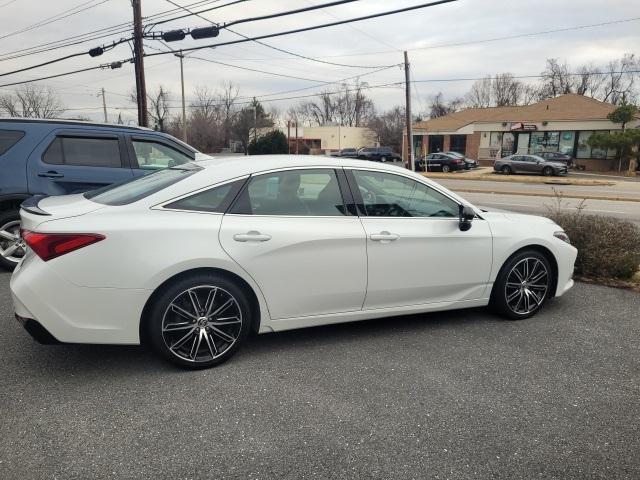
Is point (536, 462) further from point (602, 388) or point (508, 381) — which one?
point (602, 388)

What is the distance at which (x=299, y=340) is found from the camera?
412cm

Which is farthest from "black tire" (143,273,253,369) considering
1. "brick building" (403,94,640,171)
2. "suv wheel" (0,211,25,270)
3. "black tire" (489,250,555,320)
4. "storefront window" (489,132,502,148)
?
"storefront window" (489,132,502,148)

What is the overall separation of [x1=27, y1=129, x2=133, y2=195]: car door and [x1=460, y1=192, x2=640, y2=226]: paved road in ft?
33.6

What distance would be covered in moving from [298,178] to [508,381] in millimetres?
2126

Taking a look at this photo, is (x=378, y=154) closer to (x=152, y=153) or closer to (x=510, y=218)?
(x=152, y=153)

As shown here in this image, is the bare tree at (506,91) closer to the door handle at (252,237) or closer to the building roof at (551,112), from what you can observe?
the building roof at (551,112)

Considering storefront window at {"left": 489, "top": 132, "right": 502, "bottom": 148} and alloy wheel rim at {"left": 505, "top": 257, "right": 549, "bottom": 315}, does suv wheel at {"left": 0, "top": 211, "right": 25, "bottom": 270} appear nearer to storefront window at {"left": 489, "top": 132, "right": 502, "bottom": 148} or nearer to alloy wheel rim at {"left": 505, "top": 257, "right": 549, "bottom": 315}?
alloy wheel rim at {"left": 505, "top": 257, "right": 549, "bottom": 315}

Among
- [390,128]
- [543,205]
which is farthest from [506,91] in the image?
[543,205]

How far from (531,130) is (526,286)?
139 ft

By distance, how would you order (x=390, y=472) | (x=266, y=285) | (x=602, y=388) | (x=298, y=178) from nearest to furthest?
1. (x=390, y=472)
2. (x=602, y=388)
3. (x=266, y=285)
4. (x=298, y=178)

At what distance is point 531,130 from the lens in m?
42.5

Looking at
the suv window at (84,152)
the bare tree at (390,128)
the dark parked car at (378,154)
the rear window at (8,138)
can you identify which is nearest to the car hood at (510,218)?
the suv window at (84,152)

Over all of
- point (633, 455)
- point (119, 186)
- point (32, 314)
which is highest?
point (119, 186)

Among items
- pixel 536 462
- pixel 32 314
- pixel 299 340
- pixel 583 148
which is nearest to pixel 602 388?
pixel 536 462
